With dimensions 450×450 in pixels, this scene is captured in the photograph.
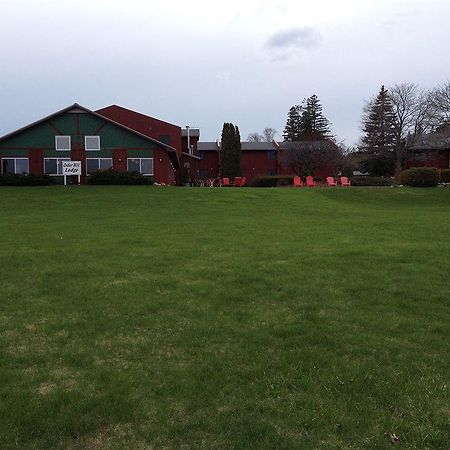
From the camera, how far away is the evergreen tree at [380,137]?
58.6 m

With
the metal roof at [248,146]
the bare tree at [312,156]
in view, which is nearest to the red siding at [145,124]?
the metal roof at [248,146]

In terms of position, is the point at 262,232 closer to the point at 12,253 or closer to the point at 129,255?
the point at 129,255

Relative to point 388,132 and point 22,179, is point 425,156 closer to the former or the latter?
point 388,132

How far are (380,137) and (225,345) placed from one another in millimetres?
57946

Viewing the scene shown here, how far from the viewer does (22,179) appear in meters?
34.9

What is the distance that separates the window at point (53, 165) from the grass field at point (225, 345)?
3000cm

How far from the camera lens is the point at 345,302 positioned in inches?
257

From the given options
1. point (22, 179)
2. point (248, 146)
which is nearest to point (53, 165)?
point (22, 179)

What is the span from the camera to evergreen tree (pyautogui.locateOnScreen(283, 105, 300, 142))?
293 ft

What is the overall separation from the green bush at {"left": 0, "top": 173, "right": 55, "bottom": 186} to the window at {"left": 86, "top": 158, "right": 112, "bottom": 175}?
524 centimetres

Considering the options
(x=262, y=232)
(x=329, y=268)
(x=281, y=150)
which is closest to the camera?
(x=329, y=268)

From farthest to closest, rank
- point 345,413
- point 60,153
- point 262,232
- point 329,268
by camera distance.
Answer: point 60,153
point 262,232
point 329,268
point 345,413

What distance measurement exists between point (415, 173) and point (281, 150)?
27.8 metres

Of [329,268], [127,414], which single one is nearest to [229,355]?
[127,414]
